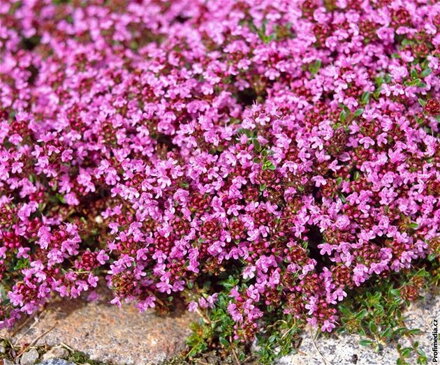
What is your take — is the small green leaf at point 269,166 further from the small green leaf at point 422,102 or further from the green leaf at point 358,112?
the small green leaf at point 422,102

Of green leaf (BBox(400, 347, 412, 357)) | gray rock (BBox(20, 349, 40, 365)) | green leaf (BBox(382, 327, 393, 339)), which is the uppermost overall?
gray rock (BBox(20, 349, 40, 365))

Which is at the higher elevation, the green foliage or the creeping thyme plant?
the creeping thyme plant

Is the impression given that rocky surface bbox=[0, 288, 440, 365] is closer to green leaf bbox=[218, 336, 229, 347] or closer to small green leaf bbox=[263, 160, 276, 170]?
green leaf bbox=[218, 336, 229, 347]

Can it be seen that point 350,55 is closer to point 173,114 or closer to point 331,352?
point 173,114

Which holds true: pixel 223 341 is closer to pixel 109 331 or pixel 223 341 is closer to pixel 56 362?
pixel 109 331

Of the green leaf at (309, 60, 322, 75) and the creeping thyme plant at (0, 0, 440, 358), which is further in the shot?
the green leaf at (309, 60, 322, 75)

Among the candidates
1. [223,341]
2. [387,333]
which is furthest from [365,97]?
[223,341]

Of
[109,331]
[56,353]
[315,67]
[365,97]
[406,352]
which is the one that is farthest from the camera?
[315,67]

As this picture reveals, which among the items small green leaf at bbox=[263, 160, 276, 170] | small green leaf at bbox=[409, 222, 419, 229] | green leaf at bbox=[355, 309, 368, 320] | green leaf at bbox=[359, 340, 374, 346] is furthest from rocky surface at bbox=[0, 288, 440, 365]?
small green leaf at bbox=[263, 160, 276, 170]
